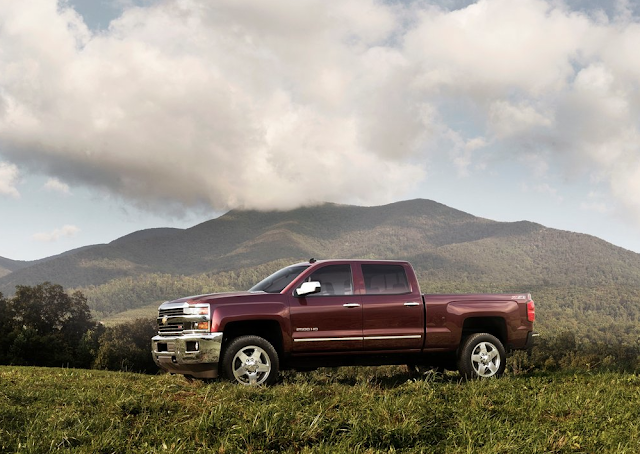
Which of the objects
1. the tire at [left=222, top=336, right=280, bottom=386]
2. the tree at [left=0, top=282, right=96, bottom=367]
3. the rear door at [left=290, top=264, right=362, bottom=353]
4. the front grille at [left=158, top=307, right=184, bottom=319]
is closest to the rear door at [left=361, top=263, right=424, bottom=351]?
the rear door at [left=290, top=264, right=362, bottom=353]

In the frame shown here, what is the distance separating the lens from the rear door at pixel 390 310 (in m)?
9.65

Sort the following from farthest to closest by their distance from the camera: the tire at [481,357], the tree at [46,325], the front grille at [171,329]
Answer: the tree at [46,325] → the tire at [481,357] → the front grille at [171,329]

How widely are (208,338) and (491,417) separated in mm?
4110

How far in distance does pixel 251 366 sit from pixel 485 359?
416 centimetres

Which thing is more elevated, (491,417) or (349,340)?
(349,340)

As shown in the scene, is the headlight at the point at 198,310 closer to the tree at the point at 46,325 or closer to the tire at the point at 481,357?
the tire at the point at 481,357

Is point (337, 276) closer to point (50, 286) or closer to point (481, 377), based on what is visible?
point (481, 377)

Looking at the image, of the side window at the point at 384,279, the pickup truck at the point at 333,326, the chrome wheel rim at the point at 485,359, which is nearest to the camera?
the pickup truck at the point at 333,326

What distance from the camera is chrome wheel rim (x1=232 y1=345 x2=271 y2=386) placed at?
8938 mm

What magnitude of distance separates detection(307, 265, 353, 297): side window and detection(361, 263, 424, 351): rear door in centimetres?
29

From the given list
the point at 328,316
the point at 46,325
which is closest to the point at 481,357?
the point at 328,316

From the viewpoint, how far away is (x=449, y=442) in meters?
5.93

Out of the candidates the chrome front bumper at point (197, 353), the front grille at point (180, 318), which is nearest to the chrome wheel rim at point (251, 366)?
the chrome front bumper at point (197, 353)

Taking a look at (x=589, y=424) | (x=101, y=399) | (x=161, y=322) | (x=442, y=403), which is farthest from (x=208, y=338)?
(x=589, y=424)
